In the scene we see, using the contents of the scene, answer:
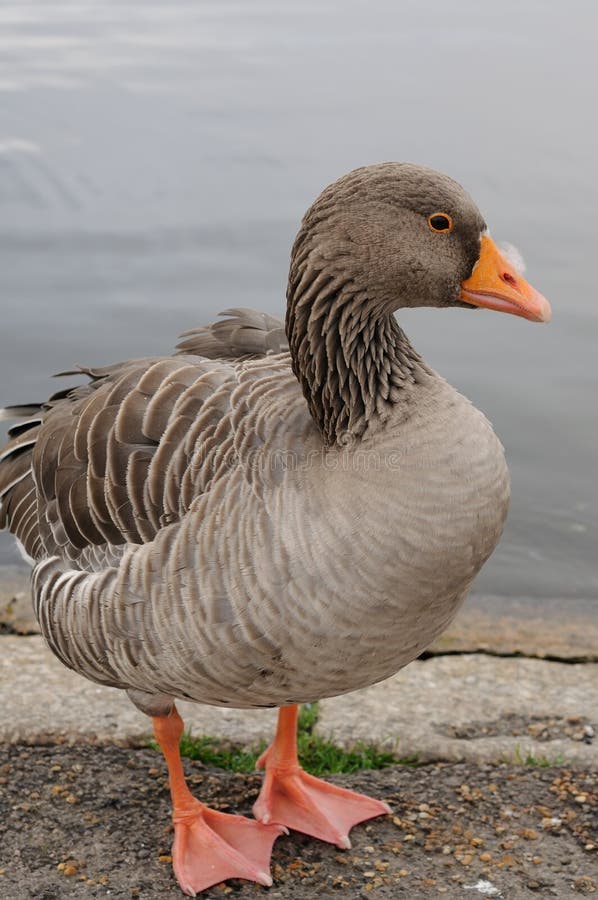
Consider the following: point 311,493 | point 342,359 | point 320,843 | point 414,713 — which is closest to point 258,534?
point 311,493

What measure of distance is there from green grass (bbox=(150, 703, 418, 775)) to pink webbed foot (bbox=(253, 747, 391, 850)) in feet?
0.96

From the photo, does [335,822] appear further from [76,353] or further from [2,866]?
[76,353]

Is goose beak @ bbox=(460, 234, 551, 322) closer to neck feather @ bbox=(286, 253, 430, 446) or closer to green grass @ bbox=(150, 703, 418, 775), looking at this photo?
neck feather @ bbox=(286, 253, 430, 446)

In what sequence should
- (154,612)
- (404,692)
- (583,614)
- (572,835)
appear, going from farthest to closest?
(583,614) < (404,692) < (572,835) < (154,612)

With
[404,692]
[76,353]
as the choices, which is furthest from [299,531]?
[76,353]

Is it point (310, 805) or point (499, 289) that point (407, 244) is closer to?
point (499, 289)

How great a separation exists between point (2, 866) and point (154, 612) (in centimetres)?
115

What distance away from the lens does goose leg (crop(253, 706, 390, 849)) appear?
3896mm

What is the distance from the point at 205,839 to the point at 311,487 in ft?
4.75

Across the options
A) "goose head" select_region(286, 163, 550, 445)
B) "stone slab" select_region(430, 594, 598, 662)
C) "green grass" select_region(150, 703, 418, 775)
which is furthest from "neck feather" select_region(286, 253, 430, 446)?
"stone slab" select_region(430, 594, 598, 662)

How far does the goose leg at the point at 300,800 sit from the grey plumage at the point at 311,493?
68 centimetres

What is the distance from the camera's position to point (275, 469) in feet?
10.6

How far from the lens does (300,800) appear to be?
4012mm

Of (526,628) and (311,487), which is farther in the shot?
(526,628)
